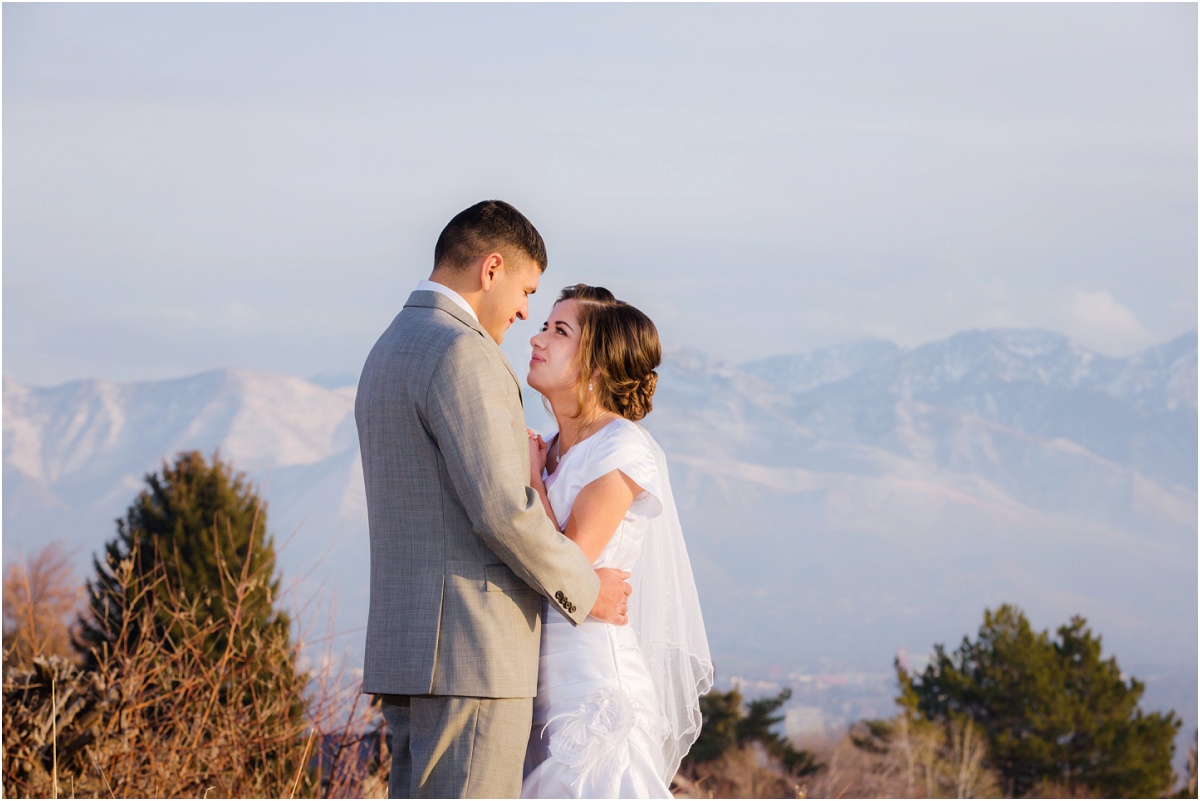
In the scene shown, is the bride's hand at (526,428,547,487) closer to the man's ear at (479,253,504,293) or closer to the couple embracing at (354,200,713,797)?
the couple embracing at (354,200,713,797)

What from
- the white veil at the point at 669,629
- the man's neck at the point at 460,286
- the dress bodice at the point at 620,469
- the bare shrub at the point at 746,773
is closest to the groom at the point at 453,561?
the man's neck at the point at 460,286

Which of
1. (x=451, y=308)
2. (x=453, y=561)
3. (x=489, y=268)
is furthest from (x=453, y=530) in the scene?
(x=489, y=268)

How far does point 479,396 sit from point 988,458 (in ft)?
359

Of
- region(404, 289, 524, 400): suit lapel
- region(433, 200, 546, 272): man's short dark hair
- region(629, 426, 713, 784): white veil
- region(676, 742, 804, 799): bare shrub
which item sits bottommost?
region(676, 742, 804, 799): bare shrub

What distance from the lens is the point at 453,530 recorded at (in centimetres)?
295

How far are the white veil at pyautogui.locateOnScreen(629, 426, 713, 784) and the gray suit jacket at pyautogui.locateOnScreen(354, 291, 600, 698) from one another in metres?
0.61

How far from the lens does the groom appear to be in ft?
9.45

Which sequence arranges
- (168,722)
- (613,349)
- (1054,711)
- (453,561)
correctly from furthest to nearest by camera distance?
(1054,711) → (168,722) → (613,349) → (453,561)

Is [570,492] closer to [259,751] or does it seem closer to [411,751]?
[411,751]

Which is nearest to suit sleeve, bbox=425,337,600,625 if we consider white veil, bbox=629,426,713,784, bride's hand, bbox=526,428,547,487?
bride's hand, bbox=526,428,547,487

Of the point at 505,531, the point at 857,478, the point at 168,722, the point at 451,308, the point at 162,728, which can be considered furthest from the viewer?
the point at 857,478

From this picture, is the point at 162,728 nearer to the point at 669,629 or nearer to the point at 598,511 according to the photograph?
the point at 669,629

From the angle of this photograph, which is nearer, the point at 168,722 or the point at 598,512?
the point at 598,512

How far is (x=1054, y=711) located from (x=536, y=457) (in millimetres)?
36040
